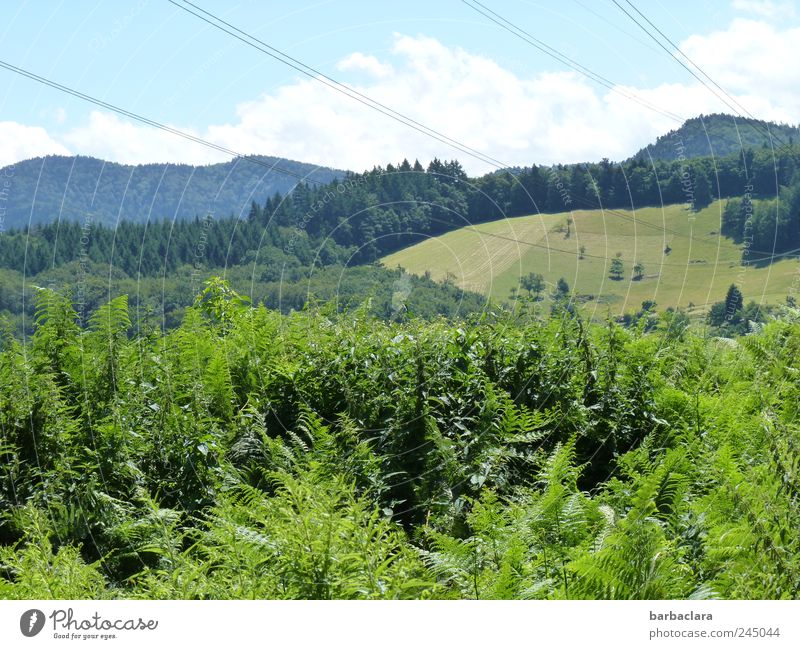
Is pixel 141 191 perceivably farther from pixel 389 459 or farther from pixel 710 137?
pixel 710 137

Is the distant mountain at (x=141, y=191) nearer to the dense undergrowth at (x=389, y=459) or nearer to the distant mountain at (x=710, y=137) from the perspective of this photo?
the dense undergrowth at (x=389, y=459)

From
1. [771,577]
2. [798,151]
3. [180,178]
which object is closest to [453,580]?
[771,577]

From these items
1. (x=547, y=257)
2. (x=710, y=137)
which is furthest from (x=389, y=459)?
(x=710, y=137)

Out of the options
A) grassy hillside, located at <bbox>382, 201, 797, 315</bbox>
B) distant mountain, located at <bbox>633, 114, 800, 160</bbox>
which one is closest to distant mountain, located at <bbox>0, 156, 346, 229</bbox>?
grassy hillside, located at <bbox>382, 201, 797, 315</bbox>

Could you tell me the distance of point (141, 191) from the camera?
855 centimetres

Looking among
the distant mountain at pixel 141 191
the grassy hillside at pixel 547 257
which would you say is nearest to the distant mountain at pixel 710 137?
the grassy hillside at pixel 547 257

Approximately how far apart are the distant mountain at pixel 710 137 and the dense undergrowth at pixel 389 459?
213 cm

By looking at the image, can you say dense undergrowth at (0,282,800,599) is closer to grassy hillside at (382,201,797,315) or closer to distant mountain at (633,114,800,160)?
grassy hillside at (382,201,797,315)

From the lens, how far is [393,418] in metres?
6.78

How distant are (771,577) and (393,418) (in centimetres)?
336

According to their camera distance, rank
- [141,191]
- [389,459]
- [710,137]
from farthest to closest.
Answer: [710,137], [141,191], [389,459]

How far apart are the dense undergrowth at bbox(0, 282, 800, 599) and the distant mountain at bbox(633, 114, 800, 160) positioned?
83.8 inches

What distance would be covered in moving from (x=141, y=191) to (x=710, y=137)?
679cm

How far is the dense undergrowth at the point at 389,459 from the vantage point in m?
4.34
